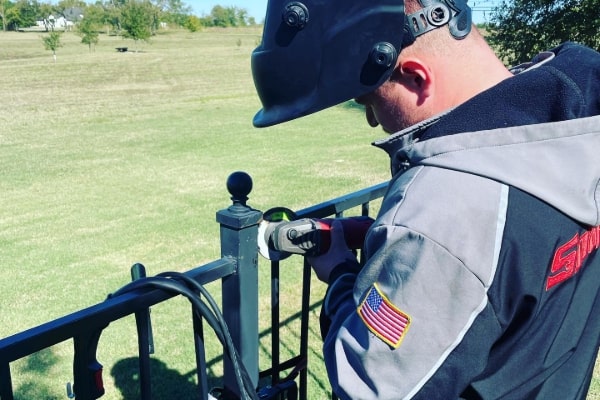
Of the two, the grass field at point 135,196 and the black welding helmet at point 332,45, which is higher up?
the black welding helmet at point 332,45

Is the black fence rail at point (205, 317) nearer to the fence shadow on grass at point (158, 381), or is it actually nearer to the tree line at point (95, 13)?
the fence shadow on grass at point (158, 381)

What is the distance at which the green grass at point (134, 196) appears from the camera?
4.50 metres

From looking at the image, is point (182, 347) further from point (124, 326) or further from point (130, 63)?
point (130, 63)

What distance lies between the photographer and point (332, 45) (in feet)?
4.65

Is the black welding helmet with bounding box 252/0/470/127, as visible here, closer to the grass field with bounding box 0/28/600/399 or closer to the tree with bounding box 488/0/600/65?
the grass field with bounding box 0/28/600/399

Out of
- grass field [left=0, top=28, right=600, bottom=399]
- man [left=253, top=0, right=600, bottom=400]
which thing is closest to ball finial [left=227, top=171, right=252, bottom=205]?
man [left=253, top=0, right=600, bottom=400]

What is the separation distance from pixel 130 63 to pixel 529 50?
2891cm

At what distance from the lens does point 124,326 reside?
15.8 feet

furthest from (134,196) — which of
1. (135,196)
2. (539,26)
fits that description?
(539,26)

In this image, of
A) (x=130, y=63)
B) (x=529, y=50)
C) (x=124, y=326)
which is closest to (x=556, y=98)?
(x=124, y=326)

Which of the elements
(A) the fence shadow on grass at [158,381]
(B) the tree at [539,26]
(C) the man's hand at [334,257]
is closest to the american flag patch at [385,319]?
(C) the man's hand at [334,257]

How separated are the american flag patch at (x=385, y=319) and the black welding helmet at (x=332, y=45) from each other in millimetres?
495

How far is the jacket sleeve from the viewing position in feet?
3.47

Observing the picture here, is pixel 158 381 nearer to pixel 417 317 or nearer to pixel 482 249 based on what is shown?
pixel 417 317
